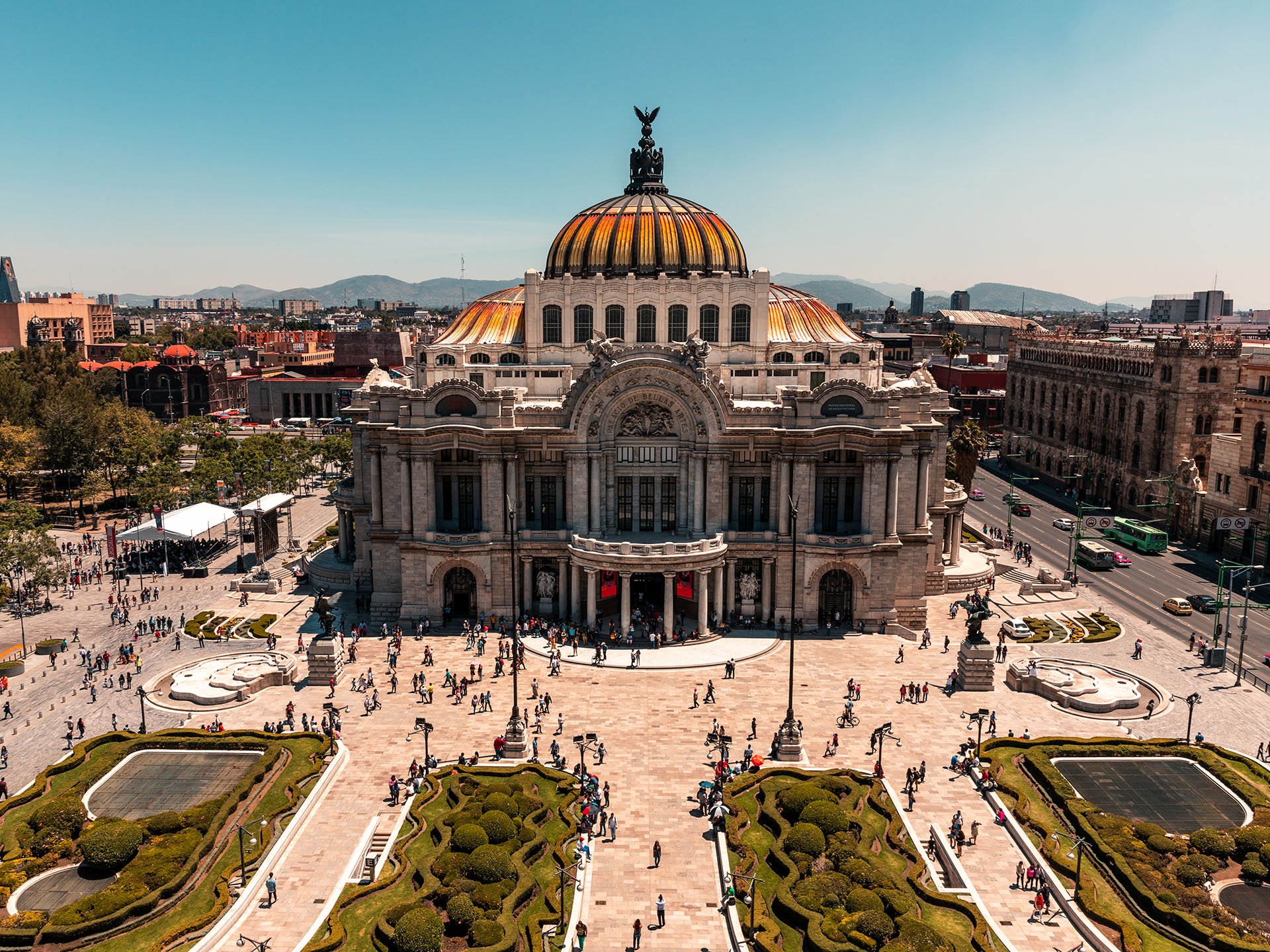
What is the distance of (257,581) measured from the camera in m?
84.4

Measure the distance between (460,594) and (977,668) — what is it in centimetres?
3889

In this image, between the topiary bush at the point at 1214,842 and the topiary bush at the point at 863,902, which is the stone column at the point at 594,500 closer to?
the topiary bush at the point at 863,902

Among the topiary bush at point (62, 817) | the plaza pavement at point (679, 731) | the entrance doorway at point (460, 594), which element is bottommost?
the plaza pavement at point (679, 731)

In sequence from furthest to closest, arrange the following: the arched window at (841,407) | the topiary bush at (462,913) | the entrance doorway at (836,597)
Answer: the entrance doorway at (836,597), the arched window at (841,407), the topiary bush at (462,913)

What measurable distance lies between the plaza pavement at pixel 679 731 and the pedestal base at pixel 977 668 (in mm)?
1044

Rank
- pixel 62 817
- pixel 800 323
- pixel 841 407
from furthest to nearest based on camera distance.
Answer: pixel 800 323
pixel 841 407
pixel 62 817

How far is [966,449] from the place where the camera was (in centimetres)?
10144

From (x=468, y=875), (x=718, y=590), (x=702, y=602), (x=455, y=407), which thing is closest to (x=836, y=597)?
(x=718, y=590)

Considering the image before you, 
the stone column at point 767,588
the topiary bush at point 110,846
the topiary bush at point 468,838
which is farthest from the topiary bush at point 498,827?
the stone column at point 767,588

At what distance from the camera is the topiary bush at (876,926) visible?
34.8 meters

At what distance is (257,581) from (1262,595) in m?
86.8

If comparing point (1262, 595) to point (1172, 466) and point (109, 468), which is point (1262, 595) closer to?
point (1172, 466)

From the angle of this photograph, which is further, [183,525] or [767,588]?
[183,525]

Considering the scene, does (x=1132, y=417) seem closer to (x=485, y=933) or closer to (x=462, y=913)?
(x=462, y=913)
